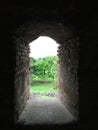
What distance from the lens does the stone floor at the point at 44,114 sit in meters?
4.72

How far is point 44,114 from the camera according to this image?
5.27 m

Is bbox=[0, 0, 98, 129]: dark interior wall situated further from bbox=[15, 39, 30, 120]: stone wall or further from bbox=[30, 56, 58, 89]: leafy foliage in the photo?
bbox=[30, 56, 58, 89]: leafy foliage

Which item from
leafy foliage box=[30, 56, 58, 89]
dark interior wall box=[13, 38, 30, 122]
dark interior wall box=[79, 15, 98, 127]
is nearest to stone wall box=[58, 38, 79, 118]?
dark interior wall box=[79, 15, 98, 127]

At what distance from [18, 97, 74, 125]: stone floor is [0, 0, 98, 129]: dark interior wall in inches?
17.4

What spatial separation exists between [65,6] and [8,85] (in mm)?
1732

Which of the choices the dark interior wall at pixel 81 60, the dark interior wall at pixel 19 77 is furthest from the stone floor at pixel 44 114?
the dark interior wall at pixel 81 60

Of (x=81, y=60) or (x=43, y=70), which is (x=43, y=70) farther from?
(x=81, y=60)

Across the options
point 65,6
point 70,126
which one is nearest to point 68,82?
point 70,126

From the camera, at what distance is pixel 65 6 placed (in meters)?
3.90

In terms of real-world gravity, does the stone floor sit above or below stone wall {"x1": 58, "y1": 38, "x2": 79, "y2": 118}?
below

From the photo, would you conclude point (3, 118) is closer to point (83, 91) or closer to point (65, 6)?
point (83, 91)

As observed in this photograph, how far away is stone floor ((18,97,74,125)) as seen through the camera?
472cm

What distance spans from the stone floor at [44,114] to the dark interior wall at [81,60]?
0.44 meters

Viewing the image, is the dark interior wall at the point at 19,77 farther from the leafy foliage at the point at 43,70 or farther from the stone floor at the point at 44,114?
the leafy foliage at the point at 43,70
